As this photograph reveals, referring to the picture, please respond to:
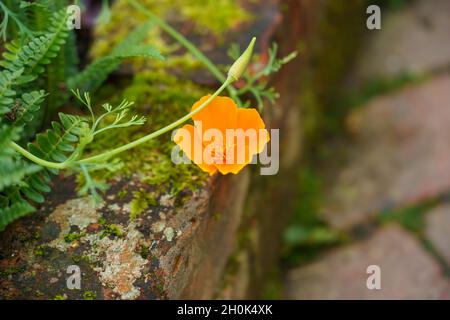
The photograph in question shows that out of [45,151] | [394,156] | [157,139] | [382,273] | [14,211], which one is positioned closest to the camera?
[14,211]

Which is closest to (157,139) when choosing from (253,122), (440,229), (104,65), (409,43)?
(104,65)

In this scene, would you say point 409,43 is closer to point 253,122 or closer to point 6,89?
point 253,122

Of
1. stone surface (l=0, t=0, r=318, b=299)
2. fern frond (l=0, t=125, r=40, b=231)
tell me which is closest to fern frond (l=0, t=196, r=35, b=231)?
fern frond (l=0, t=125, r=40, b=231)

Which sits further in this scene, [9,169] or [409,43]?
[409,43]

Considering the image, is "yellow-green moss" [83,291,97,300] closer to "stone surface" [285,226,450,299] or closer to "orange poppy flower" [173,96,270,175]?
"orange poppy flower" [173,96,270,175]

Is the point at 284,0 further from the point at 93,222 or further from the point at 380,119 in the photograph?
the point at 93,222

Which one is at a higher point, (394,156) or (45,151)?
(394,156)

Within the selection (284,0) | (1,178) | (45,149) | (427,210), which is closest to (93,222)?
(45,149)
